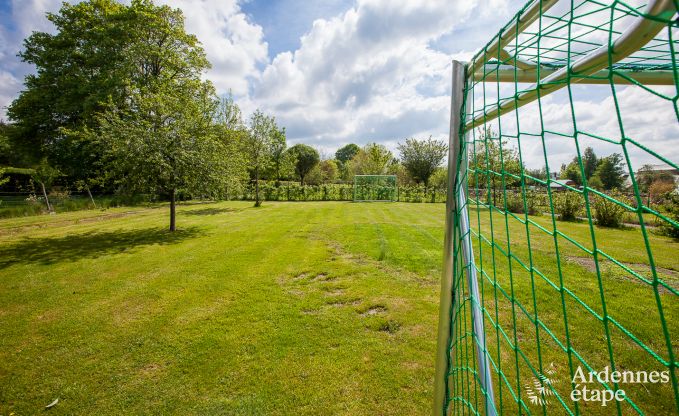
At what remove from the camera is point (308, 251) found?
23.7ft

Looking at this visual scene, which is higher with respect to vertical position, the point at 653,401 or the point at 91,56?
the point at 91,56

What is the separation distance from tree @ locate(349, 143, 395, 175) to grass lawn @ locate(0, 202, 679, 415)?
27538 millimetres

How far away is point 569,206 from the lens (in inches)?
478

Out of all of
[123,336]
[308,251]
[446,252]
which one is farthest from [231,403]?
[308,251]

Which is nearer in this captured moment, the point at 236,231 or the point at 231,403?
the point at 231,403

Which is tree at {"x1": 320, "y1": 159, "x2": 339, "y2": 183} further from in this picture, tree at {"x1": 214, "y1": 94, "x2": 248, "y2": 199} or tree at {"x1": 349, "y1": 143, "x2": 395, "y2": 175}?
tree at {"x1": 214, "y1": 94, "x2": 248, "y2": 199}

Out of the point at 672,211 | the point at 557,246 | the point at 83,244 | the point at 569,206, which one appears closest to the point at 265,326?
the point at 557,246

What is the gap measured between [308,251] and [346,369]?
173 inches

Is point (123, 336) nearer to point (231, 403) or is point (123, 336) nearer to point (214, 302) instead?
point (214, 302)

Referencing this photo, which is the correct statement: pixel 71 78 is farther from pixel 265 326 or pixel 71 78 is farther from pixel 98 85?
pixel 265 326

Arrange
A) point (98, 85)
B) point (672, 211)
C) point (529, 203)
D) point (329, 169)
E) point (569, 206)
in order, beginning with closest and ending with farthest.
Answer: point (672, 211), point (569, 206), point (529, 203), point (98, 85), point (329, 169)

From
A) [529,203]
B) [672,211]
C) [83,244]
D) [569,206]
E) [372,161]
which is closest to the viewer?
[672,211]

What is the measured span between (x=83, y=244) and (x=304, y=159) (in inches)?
1120

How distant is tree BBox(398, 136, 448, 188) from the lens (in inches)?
1084
